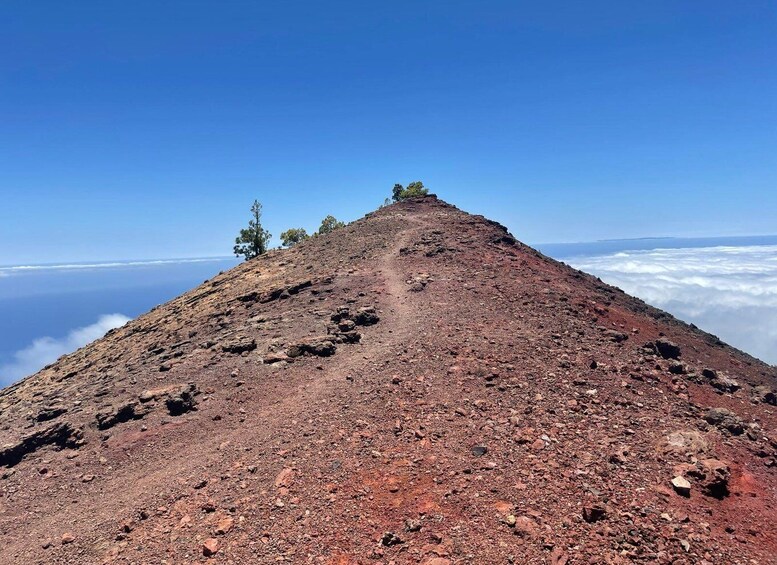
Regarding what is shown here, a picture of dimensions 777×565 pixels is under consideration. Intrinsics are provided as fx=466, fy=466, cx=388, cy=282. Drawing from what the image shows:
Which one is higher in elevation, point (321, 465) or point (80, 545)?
point (321, 465)

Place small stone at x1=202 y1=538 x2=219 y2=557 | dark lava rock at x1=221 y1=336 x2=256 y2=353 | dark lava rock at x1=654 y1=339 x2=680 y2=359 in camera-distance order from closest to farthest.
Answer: small stone at x1=202 y1=538 x2=219 y2=557, dark lava rock at x1=654 y1=339 x2=680 y2=359, dark lava rock at x1=221 y1=336 x2=256 y2=353

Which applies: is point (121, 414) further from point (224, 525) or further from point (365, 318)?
point (365, 318)

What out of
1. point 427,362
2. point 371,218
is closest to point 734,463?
point 427,362

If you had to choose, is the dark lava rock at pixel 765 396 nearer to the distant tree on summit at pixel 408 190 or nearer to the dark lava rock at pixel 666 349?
the dark lava rock at pixel 666 349

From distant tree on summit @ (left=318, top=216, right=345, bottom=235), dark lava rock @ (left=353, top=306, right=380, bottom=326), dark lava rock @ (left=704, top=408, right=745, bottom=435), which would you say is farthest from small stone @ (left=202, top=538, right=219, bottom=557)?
distant tree on summit @ (left=318, top=216, right=345, bottom=235)

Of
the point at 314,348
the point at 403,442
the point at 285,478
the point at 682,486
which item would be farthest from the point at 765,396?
the point at 285,478

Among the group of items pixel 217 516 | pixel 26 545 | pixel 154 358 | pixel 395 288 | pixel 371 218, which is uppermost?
pixel 371 218

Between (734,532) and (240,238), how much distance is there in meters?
47.4

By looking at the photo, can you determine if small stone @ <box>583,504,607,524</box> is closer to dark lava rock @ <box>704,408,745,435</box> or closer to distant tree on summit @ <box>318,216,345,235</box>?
dark lava rock @ <box>704,408,745,435</box>

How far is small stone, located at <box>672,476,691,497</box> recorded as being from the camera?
7992mm

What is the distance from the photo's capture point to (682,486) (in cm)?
804

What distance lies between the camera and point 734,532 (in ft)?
23.9

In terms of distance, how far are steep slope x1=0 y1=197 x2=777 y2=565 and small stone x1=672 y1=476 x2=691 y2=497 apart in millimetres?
32

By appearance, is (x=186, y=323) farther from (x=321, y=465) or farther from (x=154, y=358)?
(x=321, y=465)
